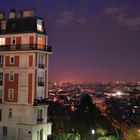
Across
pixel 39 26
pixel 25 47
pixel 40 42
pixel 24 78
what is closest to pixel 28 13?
pixel 39 26

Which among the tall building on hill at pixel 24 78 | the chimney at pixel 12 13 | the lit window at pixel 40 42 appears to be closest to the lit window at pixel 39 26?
the tall building on hill at pixel 24 78

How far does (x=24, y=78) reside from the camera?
4922 centimetres

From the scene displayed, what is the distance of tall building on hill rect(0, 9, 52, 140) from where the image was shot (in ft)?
159

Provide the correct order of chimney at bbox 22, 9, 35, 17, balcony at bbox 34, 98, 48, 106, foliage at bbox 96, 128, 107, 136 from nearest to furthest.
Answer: balcony at bbox 34, 98, 48, 106
chimney at bbox 22, 9, 35, 17
foliage at bbox 96, 128, 107, 136

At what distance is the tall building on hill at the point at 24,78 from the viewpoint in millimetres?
48375

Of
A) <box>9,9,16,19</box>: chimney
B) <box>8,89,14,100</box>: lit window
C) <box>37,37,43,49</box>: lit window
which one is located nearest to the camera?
<box>37,37,43,49</box>: lit window

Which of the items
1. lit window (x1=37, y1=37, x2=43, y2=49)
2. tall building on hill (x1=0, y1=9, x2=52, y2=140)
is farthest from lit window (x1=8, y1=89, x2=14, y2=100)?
lit window (x1=37, y1=37, x2=43, y2=49)

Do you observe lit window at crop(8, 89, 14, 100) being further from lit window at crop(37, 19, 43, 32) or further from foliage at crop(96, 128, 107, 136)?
foliage at crop(96, 128, 107, 136)

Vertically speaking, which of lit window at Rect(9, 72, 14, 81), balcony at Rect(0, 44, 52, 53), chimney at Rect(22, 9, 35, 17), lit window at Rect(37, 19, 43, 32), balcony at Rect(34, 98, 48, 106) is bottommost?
A: balcony at Rect(34, 98, 48, 106)

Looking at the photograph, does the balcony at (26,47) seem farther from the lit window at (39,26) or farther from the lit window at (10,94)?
the lit window at (10,94)

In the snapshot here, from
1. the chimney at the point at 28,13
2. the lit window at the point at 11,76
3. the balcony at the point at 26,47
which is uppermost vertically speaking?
the chimney at the point at 28,13

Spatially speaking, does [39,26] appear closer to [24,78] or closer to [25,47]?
[25,47]

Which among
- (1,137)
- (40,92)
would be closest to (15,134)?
(1,137)

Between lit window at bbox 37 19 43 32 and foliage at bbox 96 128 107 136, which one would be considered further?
foliage at bbox 96 128 107 136
